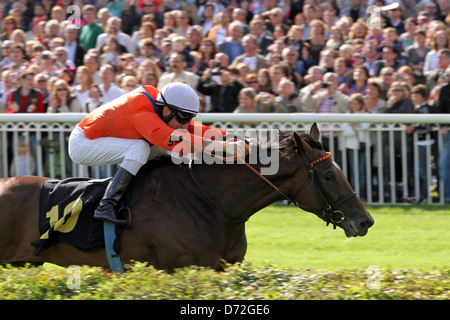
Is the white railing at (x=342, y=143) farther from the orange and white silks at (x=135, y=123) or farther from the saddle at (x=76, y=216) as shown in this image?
the saddle at (x=76, y=216)

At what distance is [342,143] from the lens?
30.4ft

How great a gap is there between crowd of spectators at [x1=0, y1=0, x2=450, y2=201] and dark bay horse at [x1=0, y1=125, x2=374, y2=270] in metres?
3.81

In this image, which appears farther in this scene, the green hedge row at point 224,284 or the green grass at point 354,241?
the green grass at point 354,241

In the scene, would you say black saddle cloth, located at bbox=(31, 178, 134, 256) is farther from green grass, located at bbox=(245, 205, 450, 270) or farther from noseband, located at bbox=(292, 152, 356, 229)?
green grass, located at bbox=(245, 205, 450, 270)

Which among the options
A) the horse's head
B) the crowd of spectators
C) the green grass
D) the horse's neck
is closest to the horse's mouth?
the horse's head

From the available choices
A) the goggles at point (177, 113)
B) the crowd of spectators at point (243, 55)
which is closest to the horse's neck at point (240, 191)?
the goggles at point (177, 113)

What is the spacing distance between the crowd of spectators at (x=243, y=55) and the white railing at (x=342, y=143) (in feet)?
0.46

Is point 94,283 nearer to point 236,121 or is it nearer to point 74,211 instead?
point 74,211

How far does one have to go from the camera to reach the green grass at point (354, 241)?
742 cm

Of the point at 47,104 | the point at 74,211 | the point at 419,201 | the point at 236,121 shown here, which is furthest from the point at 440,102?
the point at 74,211

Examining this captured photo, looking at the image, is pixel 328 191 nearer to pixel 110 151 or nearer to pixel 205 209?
pixel 205 209

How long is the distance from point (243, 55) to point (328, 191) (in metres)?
6.05

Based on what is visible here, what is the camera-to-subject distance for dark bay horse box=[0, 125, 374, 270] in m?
5.38
